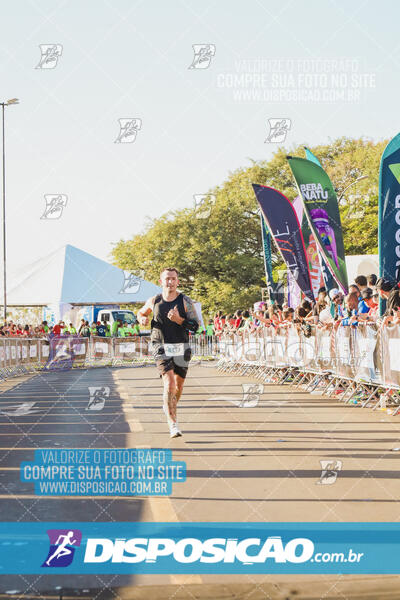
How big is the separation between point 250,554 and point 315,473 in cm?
276

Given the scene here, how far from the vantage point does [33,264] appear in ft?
146

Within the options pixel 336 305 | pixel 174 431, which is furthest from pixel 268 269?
pixel 174 431

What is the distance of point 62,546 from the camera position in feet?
16.8

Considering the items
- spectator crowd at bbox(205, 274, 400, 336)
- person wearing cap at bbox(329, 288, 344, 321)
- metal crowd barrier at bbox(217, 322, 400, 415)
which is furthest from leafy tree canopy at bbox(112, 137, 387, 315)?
person wearing cap at bbox(329, 288, 344, 321)

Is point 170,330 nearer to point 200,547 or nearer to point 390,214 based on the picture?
point 200,547

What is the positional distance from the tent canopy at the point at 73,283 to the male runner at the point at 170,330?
3084 centimetres

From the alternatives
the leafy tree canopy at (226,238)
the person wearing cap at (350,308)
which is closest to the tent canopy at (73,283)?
the leafy tree canopy at (226,238)

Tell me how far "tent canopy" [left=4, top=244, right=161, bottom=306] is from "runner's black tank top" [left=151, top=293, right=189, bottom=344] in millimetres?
30837

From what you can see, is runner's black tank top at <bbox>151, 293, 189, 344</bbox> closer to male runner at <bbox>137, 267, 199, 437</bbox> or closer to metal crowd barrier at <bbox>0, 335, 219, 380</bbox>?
male runner at <bbox>137, 267, 199, 437</bbox>

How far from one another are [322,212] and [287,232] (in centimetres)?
350

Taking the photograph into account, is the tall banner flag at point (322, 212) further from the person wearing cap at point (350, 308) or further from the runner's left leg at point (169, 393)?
the runner's left leg at point (169, 393)

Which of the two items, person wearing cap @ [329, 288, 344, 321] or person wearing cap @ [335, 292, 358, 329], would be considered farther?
person wearing cap @ [329, 288, 344, 321]

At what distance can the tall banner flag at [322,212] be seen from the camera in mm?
18734

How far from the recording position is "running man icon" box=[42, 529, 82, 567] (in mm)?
4824
